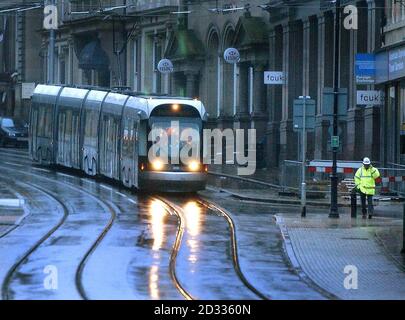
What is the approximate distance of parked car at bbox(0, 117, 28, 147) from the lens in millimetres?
69438

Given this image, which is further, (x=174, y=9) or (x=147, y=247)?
(x=174, y=9)

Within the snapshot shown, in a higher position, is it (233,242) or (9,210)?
(9,210)

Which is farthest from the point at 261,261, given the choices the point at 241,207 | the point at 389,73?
the point at 389,73

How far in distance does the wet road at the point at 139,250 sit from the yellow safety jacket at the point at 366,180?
8.46ft

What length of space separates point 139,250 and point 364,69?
66.0 feet

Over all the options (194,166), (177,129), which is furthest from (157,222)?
(177,129)

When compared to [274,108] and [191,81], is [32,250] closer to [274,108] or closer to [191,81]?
[274,108]

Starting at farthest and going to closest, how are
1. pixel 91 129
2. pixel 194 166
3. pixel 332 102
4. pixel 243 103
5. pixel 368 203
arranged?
pixel 243 103
pixel 91 129
pixel 194 166
pixel 332 102
pixel 368 203

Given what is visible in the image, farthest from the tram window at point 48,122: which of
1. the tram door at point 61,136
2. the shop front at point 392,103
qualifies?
the shop front at point 392,103

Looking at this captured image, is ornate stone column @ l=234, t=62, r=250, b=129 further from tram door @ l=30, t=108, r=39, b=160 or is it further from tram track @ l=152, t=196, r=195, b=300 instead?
tram track @ l=152, t=196, r=195, b=300

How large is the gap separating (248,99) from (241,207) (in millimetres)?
24370

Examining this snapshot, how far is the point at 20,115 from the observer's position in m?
86.6

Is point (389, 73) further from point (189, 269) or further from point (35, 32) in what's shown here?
point (35, 32)

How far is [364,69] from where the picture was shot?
134ft
